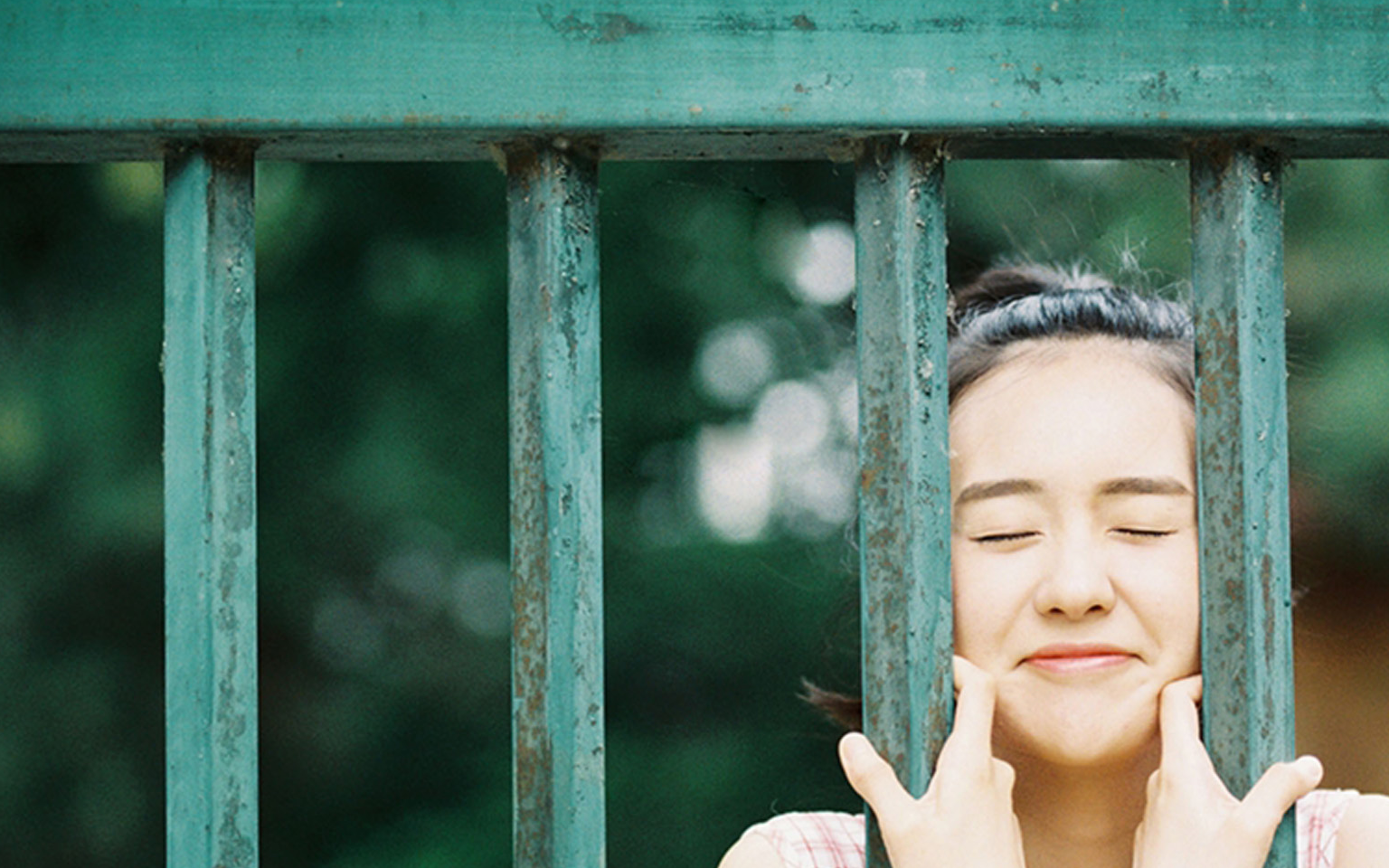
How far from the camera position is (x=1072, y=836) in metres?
1.14

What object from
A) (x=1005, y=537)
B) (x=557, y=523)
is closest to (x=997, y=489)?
(x=1005, y=537)

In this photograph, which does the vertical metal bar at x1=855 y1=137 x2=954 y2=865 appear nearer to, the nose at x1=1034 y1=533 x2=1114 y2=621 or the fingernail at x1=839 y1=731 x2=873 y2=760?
the fingernail at x1=839 y1=731 x2=873 y2=760

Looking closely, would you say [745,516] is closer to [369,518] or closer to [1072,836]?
[369,518]

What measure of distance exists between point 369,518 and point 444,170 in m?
0.58

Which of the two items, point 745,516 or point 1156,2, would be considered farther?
point 745,516

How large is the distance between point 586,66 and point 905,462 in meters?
0.24

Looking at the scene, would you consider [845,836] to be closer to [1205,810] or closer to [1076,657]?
[1076,657]

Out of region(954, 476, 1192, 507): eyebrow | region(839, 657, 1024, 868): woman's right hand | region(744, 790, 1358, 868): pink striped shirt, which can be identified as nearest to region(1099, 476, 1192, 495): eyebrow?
region(954, 476, 1192, 507): eyebrow

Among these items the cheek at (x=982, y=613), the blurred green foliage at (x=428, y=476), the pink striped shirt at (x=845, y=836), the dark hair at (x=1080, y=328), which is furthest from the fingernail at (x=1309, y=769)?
the blurred green foliage at (x=428, y=476)

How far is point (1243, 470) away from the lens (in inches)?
28.4

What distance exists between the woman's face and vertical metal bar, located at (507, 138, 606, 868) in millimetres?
341

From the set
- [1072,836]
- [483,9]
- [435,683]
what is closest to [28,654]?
[435,683]

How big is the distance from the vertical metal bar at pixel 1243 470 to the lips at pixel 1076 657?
0.22 m

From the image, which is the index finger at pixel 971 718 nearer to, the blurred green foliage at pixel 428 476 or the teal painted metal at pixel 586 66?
the teal painted metal at pixel 586 66
